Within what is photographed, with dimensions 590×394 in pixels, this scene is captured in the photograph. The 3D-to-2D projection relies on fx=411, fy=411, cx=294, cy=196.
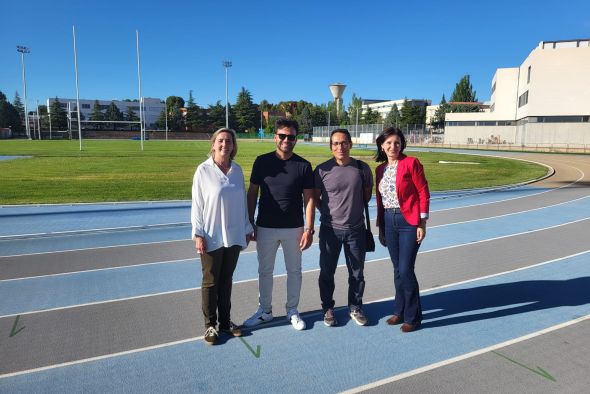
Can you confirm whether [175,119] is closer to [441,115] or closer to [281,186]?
[441,115]

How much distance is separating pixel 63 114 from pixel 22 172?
290 feet

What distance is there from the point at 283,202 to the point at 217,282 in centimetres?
97

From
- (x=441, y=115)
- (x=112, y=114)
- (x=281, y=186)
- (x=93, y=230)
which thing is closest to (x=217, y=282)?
(x=281, y=186)

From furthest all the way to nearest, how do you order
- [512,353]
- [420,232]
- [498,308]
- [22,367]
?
[498,308] < [420,232] < [512,353] < [22,367]

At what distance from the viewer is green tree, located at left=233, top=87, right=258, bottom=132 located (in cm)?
10356

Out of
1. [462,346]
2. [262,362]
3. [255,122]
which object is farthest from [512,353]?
[255,122]

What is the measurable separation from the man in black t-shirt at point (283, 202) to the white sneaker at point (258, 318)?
0.01 m

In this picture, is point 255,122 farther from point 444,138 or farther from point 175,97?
point 444,138

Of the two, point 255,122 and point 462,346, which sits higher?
point 255,122

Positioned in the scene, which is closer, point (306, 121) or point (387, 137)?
point (387, 137)

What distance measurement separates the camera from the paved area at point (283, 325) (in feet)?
10.6

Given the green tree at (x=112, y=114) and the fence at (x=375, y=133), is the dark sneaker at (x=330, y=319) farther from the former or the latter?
the green tree at (x=112, y=114)

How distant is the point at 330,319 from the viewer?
4172 mm

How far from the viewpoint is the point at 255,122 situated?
106 m
